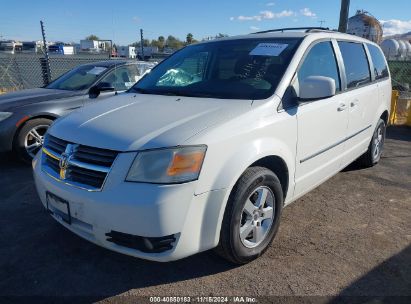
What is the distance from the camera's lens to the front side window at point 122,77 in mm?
6281

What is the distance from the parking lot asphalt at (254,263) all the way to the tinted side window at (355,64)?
143cm

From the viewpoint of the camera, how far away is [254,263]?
9.91ft

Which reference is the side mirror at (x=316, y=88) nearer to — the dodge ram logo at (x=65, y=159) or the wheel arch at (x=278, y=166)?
the wheel arch at (x=278, y=166)

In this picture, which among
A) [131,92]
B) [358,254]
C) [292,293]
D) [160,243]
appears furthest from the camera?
[131,92]

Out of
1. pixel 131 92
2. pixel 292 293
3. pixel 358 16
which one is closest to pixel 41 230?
pixel 131 92

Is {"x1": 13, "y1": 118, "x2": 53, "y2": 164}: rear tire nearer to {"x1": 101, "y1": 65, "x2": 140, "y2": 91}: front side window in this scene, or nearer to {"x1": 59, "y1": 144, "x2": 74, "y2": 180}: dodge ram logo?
{"x1": 101, "y1": 65, "x2": 140, "y2": 91}: front side window

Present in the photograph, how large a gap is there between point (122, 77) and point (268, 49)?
3.64 metres

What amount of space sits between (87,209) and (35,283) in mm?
806

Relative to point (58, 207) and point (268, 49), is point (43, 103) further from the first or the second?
point (268, 49)

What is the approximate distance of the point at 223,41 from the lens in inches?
157

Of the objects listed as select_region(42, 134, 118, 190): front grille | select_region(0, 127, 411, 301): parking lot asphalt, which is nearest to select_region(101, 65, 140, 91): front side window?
select_region(0, 127, 411, 301): parking lot asphalt

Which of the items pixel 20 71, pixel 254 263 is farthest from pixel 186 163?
pixel 20 71

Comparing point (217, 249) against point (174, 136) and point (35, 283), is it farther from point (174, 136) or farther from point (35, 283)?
point (35, 283)

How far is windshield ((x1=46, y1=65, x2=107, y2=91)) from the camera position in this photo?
614 cm
